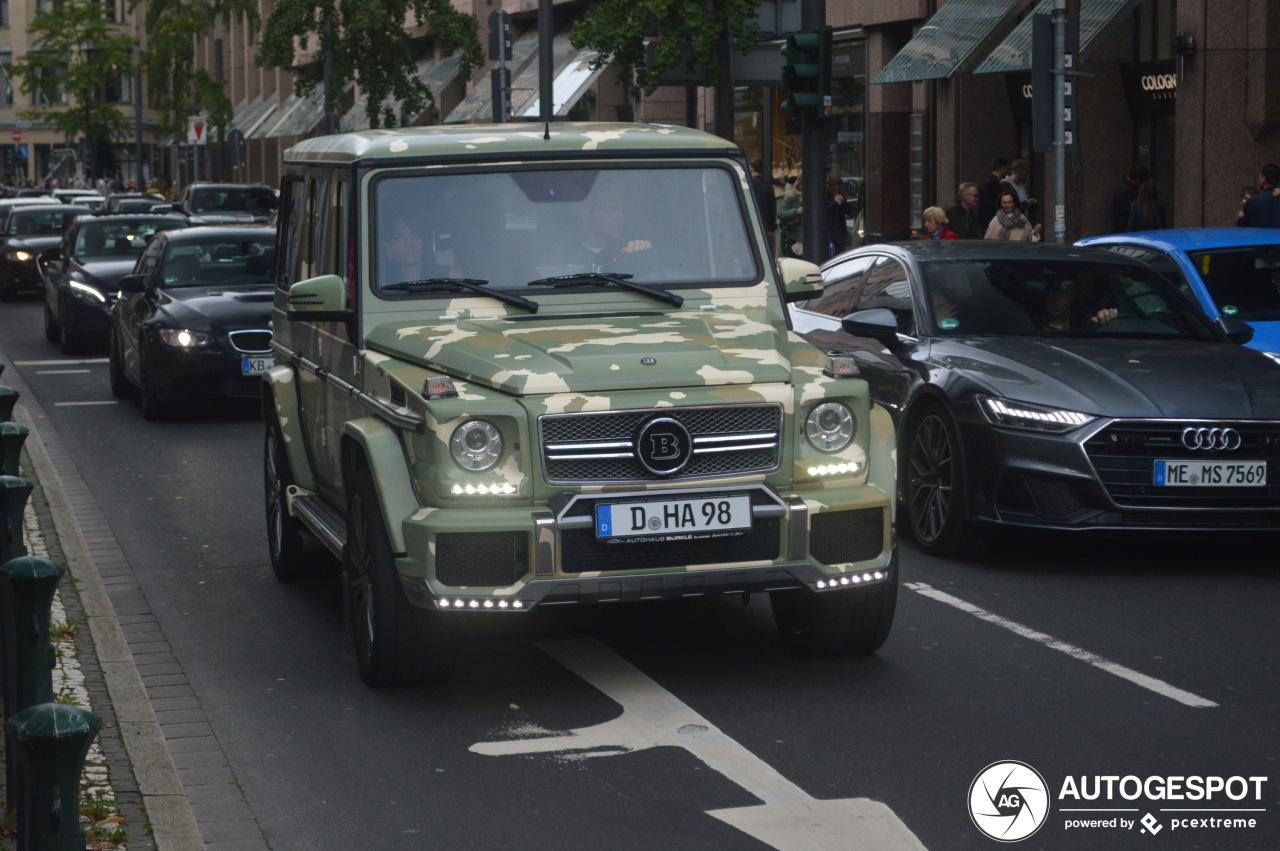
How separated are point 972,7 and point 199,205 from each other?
724 inches

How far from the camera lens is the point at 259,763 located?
6.03m

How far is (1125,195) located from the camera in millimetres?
21812

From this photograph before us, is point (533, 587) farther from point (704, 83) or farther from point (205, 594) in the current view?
point (704, 83)

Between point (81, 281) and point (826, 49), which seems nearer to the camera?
point (826, 49)

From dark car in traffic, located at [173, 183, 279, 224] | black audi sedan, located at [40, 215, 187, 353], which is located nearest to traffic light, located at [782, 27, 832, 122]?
black audi sedan, located at [40, 215, 187, 353]

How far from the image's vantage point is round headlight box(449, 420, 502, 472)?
6301 mm

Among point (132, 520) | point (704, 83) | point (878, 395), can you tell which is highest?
point (704, 83)

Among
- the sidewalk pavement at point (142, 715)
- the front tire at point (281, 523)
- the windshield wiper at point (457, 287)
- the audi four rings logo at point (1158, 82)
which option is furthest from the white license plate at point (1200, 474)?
the audi four rings logo at point (1158, 82)

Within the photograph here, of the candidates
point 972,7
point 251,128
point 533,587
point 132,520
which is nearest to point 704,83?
point 972,7

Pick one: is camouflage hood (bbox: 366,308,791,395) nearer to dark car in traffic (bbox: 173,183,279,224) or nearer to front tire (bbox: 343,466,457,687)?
front tire (bbox: 343,466,457,687)

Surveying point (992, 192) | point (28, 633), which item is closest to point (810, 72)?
point (992, 192)

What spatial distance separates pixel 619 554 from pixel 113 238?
18.5 meters

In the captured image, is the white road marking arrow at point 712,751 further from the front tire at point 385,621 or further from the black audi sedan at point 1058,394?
the black audi sedan at point 1058,394

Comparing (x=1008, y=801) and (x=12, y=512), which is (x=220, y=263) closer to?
(x=12, y=512)
